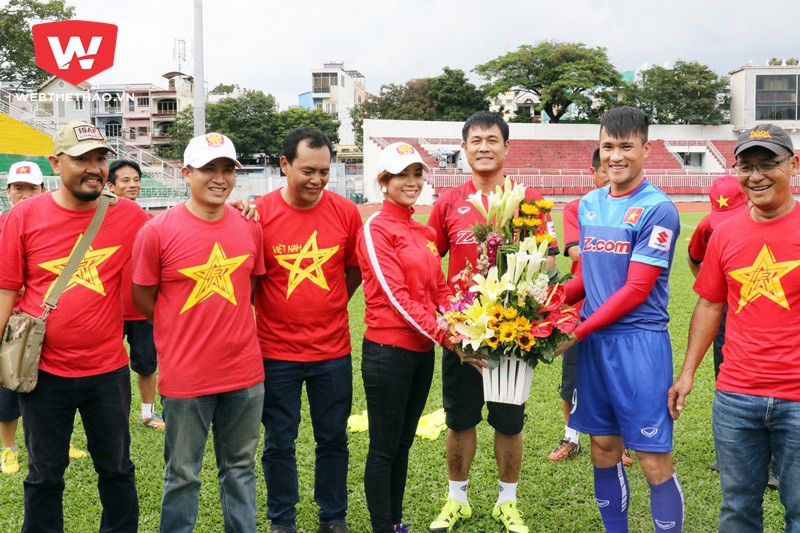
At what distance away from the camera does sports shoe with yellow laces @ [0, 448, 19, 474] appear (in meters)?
4.88

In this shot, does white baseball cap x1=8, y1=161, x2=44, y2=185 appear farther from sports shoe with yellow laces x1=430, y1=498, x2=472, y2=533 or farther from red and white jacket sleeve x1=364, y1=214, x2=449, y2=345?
sports shoe with yellow laces x1=430, y1=498, x2=472, y2=533

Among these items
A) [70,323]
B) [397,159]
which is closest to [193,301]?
[70,323]

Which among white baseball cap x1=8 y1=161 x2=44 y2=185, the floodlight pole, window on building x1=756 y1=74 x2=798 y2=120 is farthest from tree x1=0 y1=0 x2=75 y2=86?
window on building x1=756 y1=74 x2=798 y2=120

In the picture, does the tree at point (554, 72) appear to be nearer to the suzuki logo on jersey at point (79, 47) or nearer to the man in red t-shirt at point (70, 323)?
the suzuki logo on jersey at point (79, 47)

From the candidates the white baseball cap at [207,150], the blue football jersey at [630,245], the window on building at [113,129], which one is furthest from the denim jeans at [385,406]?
the window on building at [113,129]

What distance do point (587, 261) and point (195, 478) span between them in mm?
2316

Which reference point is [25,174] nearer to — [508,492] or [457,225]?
[457,225]

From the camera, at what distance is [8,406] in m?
4.91

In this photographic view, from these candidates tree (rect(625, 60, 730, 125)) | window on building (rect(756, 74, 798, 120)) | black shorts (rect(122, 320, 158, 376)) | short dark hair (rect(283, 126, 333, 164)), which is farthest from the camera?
window on building (rect(756, 74, 798, 120))

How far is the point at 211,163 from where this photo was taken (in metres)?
3.40

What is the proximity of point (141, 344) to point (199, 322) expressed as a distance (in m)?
2.60

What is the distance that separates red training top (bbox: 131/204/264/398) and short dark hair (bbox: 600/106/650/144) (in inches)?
81.6

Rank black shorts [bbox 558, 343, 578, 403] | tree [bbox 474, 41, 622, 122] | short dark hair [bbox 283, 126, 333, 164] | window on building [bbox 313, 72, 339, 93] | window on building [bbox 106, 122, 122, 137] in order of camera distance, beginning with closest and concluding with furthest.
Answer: short dark hair [bbox 283, 126, 333, 164]
black shorts [bbox 558, 343, 578, 403]
tree [bbox 474, 41, 622, 122]
window on building [bbox 106, 122, 122, 137]
window on building [bbox 313, 72, 339, 93]

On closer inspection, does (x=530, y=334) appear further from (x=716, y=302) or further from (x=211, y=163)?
(x=211, y=163)
